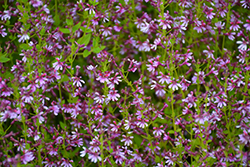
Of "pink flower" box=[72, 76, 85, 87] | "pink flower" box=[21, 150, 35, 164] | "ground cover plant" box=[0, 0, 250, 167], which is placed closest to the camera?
"pink flower" box=[21, 150, 35, 164]

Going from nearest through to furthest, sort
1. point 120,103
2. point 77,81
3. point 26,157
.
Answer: point 26,157 → point 77,81 → point 120,103

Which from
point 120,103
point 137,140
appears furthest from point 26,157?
point 137,140

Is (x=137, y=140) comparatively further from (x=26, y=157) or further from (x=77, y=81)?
(x=26, y=157)

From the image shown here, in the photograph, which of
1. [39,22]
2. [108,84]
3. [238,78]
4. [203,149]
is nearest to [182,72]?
[238,78]

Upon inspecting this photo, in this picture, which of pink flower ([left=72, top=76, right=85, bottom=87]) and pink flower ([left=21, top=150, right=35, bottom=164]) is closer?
pink flower ([left=21, top=150, right=35, bottom=164])

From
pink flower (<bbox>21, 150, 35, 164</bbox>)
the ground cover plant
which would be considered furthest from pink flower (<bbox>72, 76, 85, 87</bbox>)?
pink flower (<bbox>21, 150, 35, 164</bbox>)

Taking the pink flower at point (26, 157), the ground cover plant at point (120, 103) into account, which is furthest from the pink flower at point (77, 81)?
the pink flower at point (26, 157)

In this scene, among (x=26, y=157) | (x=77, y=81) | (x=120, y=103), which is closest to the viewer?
(x=26, y=157)

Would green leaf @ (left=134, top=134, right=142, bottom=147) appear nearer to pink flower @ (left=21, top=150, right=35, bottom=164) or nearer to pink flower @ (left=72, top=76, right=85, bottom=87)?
pink flower @ (left=72, top=76, right=85, bottom=87)

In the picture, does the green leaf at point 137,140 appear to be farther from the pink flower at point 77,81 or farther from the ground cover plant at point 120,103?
the pink flower at point 77,81

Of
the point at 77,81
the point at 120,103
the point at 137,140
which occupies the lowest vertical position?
the point at 137,140

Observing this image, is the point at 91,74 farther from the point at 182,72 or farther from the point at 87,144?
the point at 182,72
